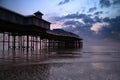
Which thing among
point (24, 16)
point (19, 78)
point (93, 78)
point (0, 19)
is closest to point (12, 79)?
point (19, 78)

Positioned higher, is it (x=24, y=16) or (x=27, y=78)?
(x=24, y=16)

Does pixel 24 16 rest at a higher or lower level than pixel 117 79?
higher

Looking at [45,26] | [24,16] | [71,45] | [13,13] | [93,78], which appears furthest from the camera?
[71,45]

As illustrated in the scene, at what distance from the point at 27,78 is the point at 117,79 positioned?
15.9 feet

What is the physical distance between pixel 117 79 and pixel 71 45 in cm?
6794

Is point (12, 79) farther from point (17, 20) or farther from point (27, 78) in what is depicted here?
point (17, 20)

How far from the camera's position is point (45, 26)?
27172 millimetres

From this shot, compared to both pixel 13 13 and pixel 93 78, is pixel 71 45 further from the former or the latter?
pixel 93 78

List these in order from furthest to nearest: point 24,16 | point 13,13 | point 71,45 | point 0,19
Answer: point 71,45 < point 24,16 < point 13,13 < point 0,19

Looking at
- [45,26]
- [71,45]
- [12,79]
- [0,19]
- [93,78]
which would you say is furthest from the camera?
[71,45]

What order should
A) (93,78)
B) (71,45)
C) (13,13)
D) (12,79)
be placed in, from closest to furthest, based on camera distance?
(12,79), (93,78), (13,13), (71,45)

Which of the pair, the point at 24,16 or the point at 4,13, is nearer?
the point at 4,13

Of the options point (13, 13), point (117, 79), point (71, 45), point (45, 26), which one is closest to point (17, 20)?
point (13, 13)

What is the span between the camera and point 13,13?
62.8 feet
